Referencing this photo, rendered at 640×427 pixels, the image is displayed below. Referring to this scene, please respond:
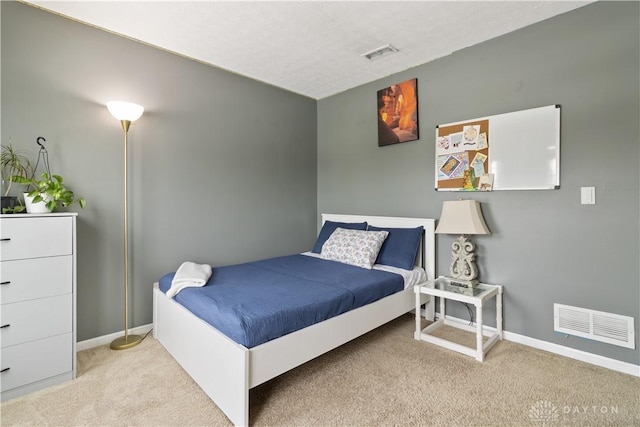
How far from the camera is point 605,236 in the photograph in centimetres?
211

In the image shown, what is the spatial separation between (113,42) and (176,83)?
0.53 metres

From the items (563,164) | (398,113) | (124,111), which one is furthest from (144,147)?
(563,164)

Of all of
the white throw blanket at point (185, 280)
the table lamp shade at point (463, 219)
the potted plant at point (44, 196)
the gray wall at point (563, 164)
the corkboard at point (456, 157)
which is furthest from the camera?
the corkboard at point (456, 157)

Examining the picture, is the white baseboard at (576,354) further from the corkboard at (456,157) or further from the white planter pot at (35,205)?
the white planter pot at (35,205)

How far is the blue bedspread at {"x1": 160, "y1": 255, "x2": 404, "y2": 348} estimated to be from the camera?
165cm

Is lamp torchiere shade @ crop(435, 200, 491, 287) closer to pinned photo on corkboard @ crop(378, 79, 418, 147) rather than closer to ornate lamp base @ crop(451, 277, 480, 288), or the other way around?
ornate lamp base @ crop(451, 277, 480, 288)

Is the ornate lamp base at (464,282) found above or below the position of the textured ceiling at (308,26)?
below

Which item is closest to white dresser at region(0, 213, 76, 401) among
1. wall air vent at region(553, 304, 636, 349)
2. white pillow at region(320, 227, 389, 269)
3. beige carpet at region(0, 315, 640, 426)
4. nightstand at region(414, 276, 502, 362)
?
beige carpet at region(0, 315, 640, 426)

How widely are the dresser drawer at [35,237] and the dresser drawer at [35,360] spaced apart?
0.54 m

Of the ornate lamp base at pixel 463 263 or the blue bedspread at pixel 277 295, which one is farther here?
the ornate lamp base at pixel 463 263

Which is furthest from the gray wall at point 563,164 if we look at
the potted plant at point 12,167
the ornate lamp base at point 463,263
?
the potted plant at point 12,167

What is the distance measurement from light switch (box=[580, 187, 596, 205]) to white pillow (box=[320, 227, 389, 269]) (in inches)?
59.7

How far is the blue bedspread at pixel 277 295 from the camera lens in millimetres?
1652

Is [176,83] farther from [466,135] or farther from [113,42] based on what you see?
[466,135]
